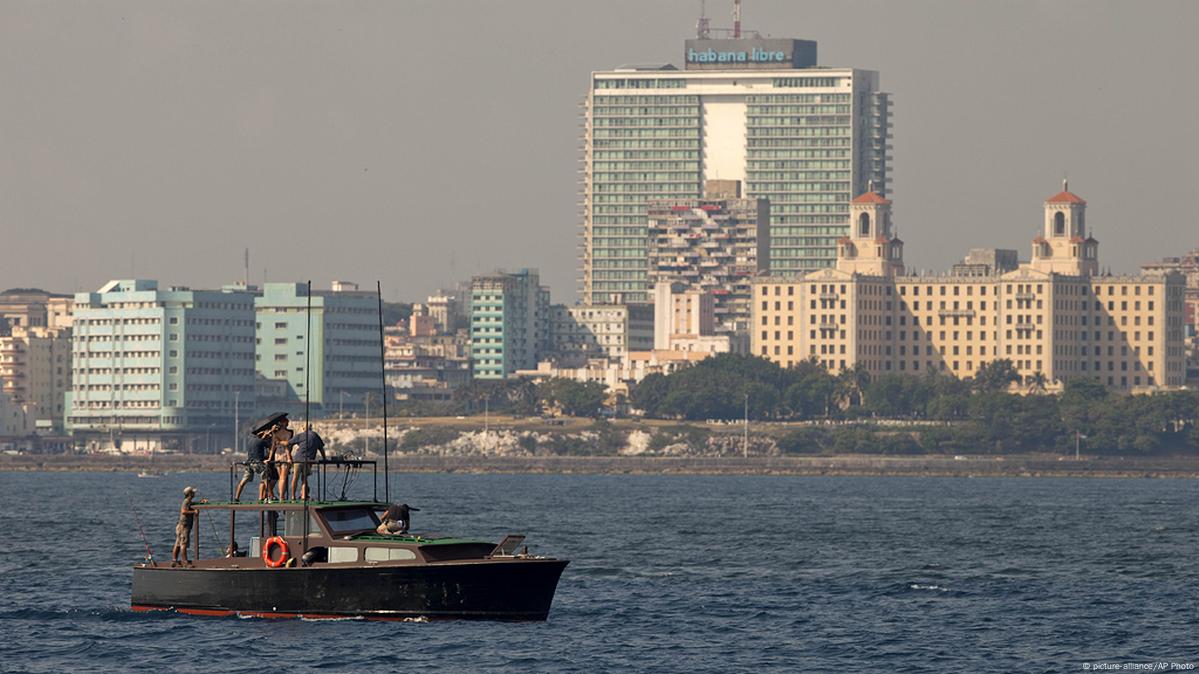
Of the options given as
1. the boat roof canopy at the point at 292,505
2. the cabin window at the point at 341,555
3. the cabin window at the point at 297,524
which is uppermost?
the boat roof canopy at the point at 292,505

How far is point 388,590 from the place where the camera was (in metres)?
61.5

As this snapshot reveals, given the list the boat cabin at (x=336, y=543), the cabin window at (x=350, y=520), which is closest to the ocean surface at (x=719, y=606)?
the boat cabin at (x=336, y=543)

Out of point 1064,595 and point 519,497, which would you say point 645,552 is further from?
point 519,497

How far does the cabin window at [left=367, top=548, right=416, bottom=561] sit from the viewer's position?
201 feet

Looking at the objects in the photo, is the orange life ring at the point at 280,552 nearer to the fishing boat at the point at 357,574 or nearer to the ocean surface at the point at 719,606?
the fishing boat at the point at 357,574

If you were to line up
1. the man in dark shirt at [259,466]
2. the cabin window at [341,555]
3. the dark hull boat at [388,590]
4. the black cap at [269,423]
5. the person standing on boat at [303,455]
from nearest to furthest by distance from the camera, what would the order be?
the dark hull boat at [388,590] < the cabin window at [341,555] < the person standing on boat at [303,455] < the man in dark shirt at [259,466] < the black cap at [269,423]

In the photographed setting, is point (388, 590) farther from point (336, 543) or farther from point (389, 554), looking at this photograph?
point (336, 543)

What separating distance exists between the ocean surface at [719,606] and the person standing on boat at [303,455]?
3.87m

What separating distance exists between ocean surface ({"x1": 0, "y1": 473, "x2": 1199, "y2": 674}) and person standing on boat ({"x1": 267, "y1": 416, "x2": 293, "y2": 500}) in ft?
12.5

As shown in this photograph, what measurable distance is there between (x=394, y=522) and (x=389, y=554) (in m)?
1.46

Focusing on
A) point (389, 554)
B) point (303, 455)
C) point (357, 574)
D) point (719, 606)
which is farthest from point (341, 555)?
point (719, 606)

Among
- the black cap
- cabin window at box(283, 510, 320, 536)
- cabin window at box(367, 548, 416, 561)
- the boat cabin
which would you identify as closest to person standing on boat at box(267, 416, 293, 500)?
the black cap

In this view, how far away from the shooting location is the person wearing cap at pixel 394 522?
6238 centimetres

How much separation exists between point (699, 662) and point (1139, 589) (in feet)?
85.0
